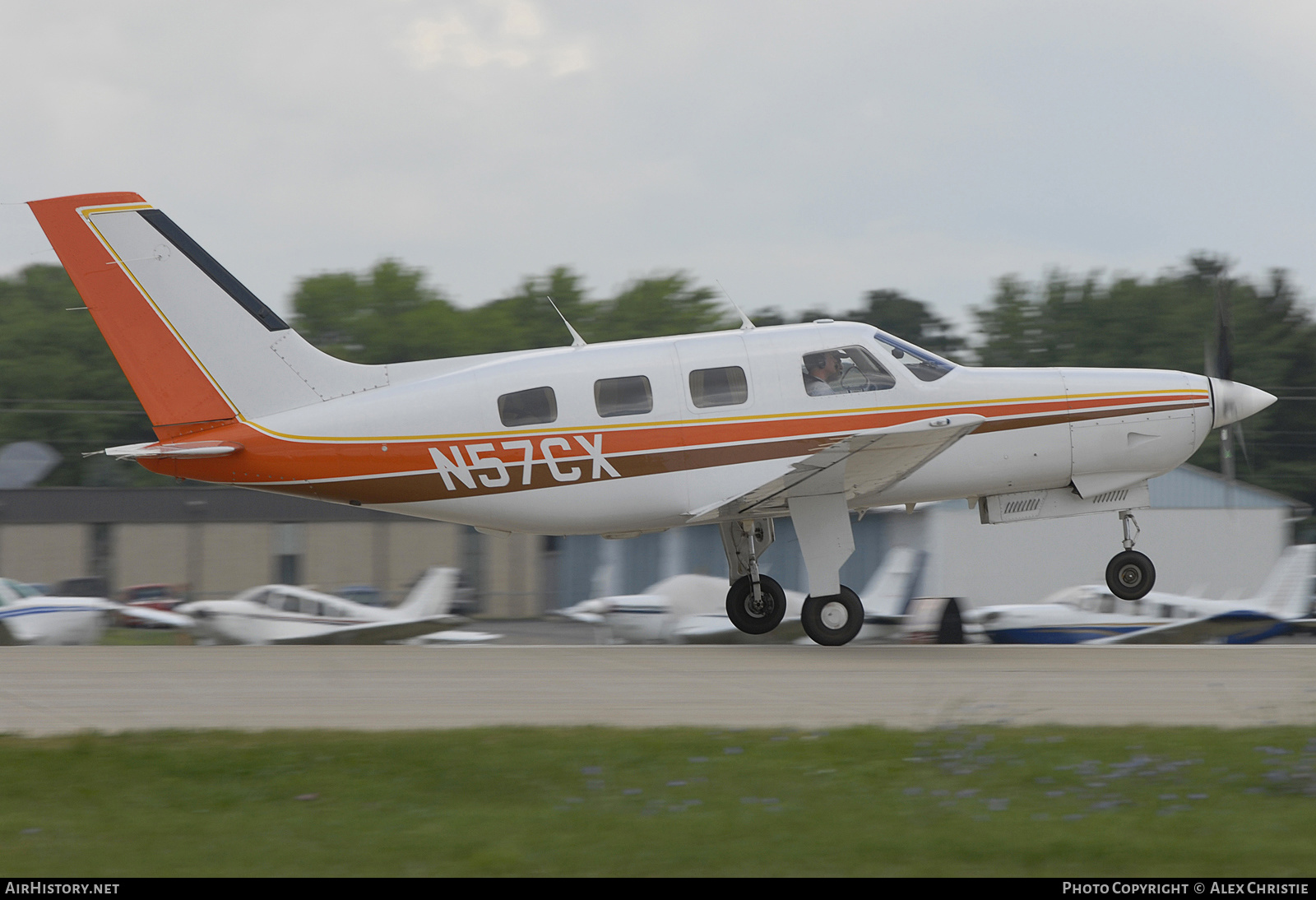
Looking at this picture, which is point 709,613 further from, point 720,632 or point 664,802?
point 664,802

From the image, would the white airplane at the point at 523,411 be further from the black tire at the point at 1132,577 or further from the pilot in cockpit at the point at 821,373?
the black tire at the point at 1132,577

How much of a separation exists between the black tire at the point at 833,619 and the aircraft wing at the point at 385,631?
21.5 ft

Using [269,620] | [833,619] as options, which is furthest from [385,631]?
[833,619]

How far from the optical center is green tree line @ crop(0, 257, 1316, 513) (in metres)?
57.2

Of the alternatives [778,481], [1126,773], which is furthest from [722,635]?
[1126,773]

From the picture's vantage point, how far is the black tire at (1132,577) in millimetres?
13922

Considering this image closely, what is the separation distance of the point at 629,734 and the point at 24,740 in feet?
12.1

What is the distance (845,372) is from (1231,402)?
447cm

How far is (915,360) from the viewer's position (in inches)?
536

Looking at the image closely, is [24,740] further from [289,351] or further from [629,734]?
[289,351]

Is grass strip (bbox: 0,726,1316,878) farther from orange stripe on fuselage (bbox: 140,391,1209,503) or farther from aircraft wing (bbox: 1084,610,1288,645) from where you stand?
aircraft wing (bbox: 1084,610,1288,645)

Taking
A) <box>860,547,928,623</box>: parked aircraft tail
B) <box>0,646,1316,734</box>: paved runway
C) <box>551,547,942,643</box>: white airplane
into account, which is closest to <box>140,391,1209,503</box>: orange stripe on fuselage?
<box>0,646,1316,734</box>: paved runway

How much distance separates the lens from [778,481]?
499 inches

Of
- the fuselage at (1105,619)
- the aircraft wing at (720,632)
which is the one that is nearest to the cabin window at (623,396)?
the aircraft wing at (720,632)
